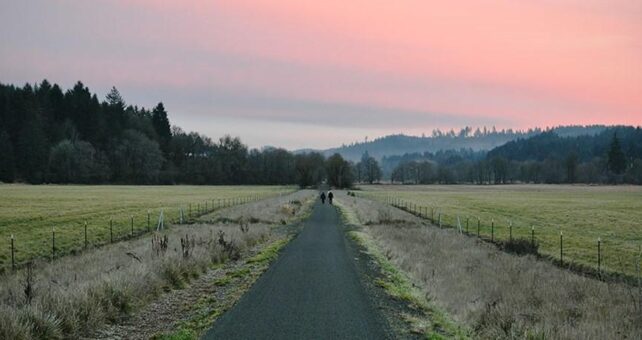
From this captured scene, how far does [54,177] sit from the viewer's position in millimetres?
126750

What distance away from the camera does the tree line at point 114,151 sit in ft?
414

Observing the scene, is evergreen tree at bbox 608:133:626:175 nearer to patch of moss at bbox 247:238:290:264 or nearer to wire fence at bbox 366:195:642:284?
wire fence at bbox 366:195:642:284

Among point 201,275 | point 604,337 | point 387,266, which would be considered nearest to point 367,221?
point 387,266

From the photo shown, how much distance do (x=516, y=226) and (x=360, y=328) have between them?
3365cm

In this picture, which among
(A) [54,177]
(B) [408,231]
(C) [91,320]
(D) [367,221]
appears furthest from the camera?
(A) [54,177]

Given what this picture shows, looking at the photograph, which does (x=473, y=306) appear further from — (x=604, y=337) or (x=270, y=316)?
(x=270, y=316)

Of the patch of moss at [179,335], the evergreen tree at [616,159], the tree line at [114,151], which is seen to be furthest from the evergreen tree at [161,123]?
the patch of moss at [179,335]

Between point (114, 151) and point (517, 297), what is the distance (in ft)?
483

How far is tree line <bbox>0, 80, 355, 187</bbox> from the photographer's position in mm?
126062

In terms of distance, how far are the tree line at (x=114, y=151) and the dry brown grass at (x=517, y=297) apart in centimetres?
12549

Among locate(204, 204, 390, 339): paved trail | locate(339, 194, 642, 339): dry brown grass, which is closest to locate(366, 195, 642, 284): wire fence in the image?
locate(339, 194, 642, 339): dry brown grass

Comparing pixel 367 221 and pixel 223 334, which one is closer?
pixel 223 334

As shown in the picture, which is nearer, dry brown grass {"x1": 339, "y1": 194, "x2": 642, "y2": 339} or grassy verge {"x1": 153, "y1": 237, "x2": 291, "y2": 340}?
grassy verge {"x1": 153, "y1": 237, "x2": 291, "y2": 340}

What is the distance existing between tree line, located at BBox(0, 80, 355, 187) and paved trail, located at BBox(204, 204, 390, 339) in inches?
4904
